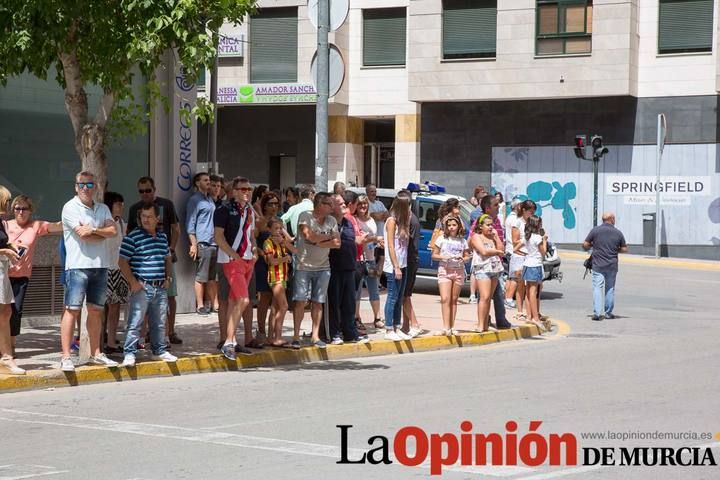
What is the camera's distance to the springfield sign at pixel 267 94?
125ft

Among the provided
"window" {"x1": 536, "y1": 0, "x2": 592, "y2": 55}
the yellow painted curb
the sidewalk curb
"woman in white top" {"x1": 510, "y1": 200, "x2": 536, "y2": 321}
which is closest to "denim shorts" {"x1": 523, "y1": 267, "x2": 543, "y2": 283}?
"woman in white top" {"x1": 510, "y1": 200, "x2": 536, "y2": 321}

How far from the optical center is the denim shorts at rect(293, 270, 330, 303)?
575 inches

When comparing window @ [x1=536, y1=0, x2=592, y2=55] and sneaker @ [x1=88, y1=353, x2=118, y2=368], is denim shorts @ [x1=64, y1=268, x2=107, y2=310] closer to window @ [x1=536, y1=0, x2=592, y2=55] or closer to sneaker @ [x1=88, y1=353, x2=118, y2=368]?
sneaker @ [x1=88, y1=353, x2=118, y2=368]

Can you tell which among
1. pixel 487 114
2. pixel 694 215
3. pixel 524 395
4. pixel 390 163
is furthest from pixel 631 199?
pixel 524 395

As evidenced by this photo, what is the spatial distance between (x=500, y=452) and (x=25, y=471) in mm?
3135

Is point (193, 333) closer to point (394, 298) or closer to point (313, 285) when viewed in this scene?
point (313, 285)

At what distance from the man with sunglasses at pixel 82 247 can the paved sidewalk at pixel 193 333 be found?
0.60 meters

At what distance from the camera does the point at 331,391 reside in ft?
38.9

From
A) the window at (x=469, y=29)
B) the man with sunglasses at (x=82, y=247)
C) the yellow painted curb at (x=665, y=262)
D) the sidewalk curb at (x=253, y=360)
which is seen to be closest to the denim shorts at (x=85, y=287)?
the man with sunglasses at (x=82, y=247)

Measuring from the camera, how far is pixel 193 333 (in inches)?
619

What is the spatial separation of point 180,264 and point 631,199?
20.8 metres

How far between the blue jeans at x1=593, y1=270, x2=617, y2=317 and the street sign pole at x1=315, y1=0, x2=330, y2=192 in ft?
20.3

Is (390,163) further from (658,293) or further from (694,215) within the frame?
(658,293)

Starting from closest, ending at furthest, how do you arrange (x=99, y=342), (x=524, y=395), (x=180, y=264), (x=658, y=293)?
(x=524, y=395), (x=99, y=342), (x=180, y=264), (x=658, y=293)
